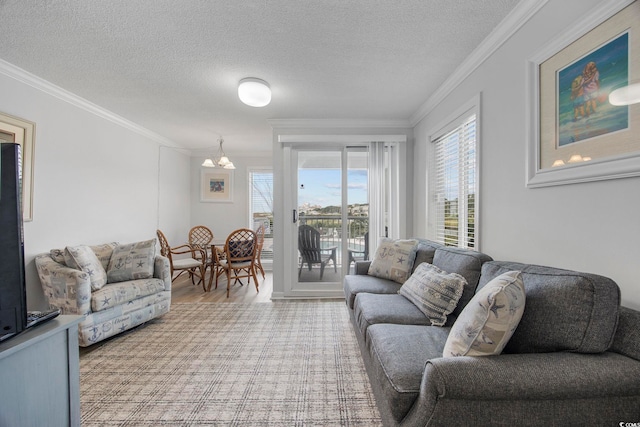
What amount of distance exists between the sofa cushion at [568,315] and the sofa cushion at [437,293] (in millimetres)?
514

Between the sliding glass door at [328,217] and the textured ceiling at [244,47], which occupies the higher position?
the textured ceiling at [244,47]

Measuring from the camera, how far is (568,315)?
107 centimetres

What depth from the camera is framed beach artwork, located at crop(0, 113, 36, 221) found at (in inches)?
91.1

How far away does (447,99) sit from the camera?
2.68m

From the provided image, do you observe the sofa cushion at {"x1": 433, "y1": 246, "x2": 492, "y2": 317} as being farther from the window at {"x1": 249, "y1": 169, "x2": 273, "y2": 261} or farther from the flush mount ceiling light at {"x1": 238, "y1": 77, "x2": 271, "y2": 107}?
the window at {"x1": 249, "y1": 169, "x2": 273, "y2": 261}

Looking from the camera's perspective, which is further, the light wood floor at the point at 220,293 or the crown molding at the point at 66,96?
the light wood floor at the point at 220,293

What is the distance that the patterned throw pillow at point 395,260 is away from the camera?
2516 millimetres

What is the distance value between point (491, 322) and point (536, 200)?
95cm

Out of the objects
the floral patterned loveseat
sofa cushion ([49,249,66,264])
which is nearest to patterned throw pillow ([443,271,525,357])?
the floral patterned loveseat

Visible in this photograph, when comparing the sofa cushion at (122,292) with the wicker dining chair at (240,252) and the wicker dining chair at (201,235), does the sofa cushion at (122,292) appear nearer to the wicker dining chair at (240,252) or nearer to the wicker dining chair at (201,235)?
the wicker dining chair at (240,252)

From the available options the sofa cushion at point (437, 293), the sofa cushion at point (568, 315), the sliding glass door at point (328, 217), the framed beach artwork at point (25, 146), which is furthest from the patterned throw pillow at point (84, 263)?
the sofa cushion at point (568, 315)

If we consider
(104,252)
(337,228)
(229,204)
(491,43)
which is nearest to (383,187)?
(337,228)

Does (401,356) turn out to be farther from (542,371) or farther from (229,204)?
(229,204)

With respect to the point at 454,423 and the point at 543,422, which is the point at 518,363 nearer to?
the point at 543,422
